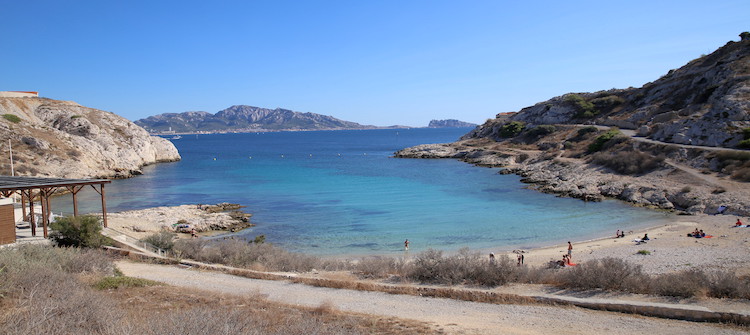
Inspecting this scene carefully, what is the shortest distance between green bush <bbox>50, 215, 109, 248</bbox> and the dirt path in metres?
4.63

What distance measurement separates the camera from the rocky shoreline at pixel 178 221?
27906 mm

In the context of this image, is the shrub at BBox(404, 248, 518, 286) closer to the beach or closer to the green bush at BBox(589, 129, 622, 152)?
the beach

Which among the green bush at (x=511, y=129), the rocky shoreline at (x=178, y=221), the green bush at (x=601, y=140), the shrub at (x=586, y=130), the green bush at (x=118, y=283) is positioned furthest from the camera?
the green bush at (x=511, y=129)

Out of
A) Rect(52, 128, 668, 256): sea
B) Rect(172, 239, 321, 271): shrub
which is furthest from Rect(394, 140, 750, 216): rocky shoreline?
Rect(172, 239, 321, 271): shrub

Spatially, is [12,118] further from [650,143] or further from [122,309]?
[650,143]

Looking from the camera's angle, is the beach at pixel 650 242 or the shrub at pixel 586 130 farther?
the shrub at pixel 586 130

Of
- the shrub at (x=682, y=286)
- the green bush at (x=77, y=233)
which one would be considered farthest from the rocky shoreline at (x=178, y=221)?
the shrub at (x=682, y=286)

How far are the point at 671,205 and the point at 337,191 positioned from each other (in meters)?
29.2

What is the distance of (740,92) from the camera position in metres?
47.8

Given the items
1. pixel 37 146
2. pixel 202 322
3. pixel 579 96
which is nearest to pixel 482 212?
pixel 202 322

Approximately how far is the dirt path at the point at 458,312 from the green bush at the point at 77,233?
4626mm

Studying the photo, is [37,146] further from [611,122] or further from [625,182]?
[611,122]

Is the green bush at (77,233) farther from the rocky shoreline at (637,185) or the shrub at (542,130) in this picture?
the shrub at (542,130)

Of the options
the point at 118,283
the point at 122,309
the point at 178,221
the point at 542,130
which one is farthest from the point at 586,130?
the point at 122,309
